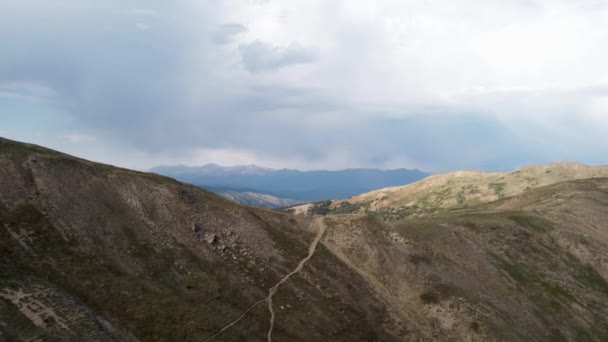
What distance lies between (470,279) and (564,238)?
158 feet

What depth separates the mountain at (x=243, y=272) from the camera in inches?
2267

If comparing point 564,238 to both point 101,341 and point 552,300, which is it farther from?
point 101,341

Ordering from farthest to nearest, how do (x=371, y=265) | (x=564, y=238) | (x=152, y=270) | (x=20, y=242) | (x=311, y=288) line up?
(x=564, y=238), (x=371, y=265), (x=311, y=288), (x=152, y=270), (x=20, y=242)

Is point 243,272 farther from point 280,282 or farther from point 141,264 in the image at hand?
point 141,264

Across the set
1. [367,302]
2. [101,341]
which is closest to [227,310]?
[101,341]

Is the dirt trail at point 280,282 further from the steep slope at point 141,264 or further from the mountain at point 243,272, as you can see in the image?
the steep slope at point 141,264

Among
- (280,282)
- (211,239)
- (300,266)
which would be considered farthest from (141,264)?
(300,266)

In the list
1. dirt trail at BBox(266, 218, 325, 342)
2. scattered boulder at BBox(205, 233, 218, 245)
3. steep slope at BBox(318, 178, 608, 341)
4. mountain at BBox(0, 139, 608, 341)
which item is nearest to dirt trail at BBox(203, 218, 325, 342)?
dirt trail at BBox(266, 218, 325, 342)

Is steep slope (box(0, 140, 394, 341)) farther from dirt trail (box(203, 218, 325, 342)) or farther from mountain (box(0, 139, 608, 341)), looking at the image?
dirt trail (box(203, 218, 325, 342))

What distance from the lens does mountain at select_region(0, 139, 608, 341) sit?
5759 centimetres

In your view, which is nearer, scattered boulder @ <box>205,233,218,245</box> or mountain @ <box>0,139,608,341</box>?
mountain @ <box>0,139,608,341</box>

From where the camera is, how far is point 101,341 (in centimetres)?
5031

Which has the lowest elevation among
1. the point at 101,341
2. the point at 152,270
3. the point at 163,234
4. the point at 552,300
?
the point at 552,300

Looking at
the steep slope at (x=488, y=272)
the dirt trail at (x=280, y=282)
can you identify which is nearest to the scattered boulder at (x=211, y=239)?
the dirt trail at (x=280, y=282)
